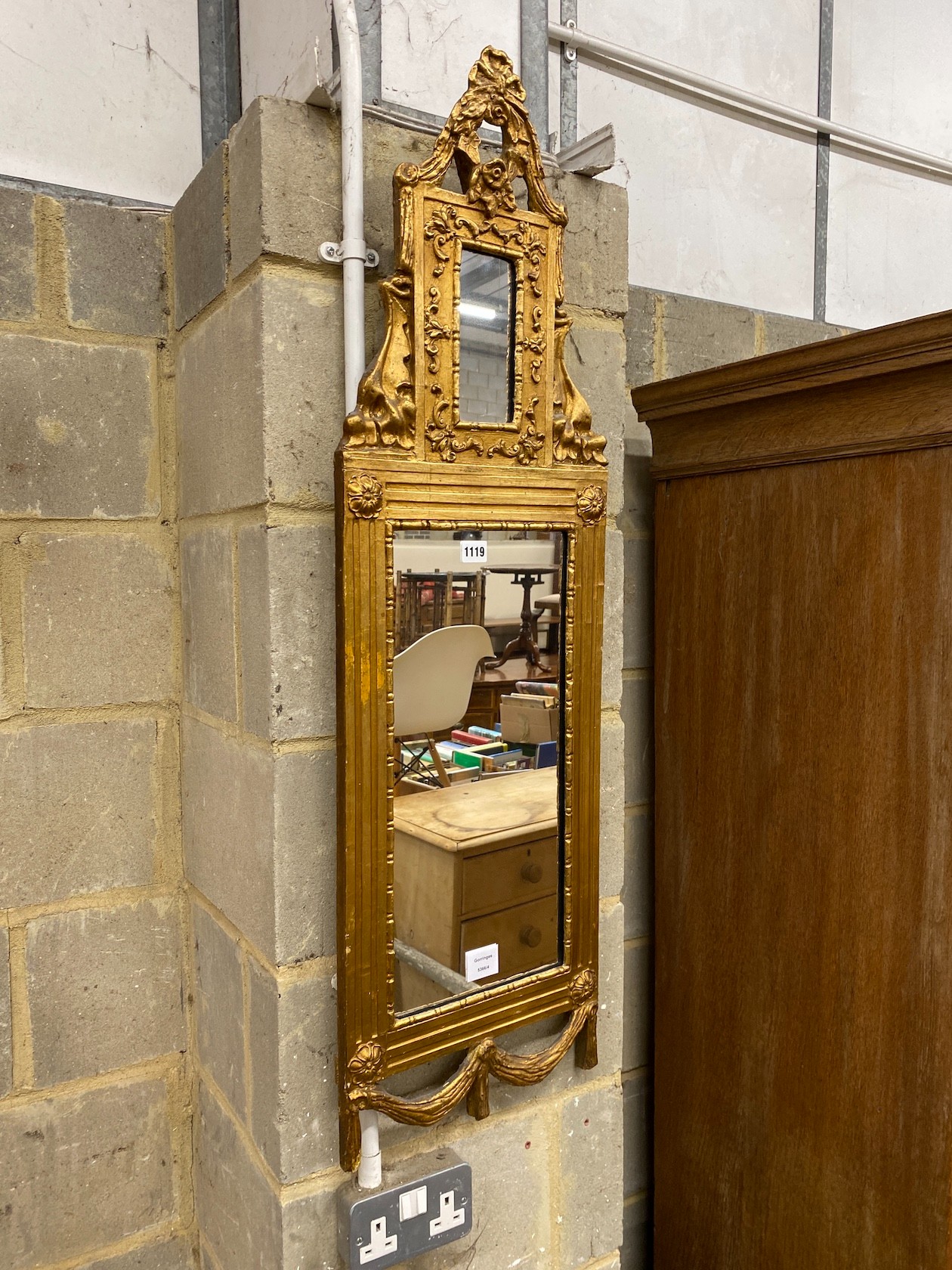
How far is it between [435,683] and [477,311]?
1.28 feet

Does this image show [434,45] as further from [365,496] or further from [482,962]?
[482,962]

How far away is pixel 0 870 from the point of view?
3.44 ft

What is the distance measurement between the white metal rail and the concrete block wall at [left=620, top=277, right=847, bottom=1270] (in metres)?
0.32

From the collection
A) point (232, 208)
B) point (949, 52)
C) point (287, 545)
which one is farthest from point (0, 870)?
point (949, 52)

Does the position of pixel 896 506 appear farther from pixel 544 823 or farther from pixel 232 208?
pixel 232 208

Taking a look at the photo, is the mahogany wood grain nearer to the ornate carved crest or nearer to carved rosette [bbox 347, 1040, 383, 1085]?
the ornate carved crest

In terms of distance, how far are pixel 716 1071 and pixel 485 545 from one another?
35.9 inches

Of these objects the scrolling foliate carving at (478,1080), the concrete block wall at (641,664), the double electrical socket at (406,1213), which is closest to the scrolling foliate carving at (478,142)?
the concrete block wall at (641,664)

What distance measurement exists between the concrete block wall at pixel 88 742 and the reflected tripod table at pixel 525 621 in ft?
1.46

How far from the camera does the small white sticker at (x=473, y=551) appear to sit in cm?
93

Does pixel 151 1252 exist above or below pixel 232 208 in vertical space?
below

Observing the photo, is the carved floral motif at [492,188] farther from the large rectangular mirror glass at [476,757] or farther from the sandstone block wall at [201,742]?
the large rectangular mirror glass at [476,757]

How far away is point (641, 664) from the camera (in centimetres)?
145

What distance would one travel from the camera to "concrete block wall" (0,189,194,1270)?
1.03 metres
